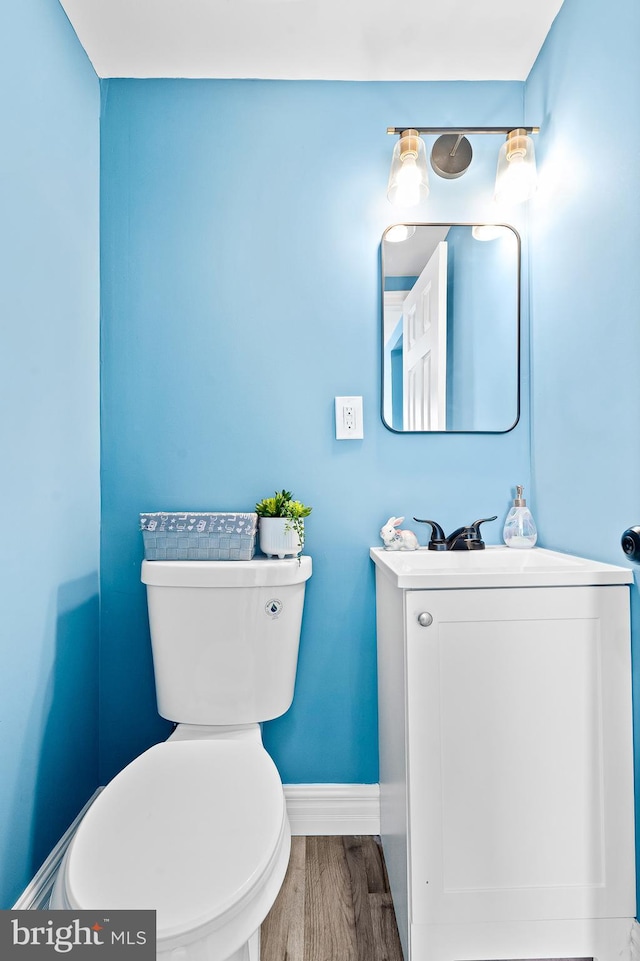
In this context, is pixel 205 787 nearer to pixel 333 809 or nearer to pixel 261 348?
pixel 333 809

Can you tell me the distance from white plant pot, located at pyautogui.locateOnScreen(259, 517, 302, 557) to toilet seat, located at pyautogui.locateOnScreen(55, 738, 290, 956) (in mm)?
501

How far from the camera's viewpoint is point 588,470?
1256mm

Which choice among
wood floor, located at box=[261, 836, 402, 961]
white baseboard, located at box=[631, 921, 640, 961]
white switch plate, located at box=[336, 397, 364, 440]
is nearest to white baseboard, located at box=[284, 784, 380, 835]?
wood floor, located at box=[261, 836, 402, 961]

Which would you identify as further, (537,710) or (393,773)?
(393,773)

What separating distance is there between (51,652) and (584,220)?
1605 mm

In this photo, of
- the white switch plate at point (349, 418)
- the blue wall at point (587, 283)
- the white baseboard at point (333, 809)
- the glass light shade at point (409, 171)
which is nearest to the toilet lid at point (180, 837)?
the white baseboard at point (333, 809)

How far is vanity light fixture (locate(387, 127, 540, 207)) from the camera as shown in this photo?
56.4 inches

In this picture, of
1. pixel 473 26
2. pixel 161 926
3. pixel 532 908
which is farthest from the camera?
pixel 473 26

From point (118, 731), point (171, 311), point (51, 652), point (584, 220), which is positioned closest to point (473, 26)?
point (584, 220)

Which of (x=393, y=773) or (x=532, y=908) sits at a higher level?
(x=393, y=773)

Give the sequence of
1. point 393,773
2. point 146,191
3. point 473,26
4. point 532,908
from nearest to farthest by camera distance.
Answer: point 532,908 → point 393,773 → point 473,26 → point 146,191

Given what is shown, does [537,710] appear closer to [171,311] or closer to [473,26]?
[171,311]

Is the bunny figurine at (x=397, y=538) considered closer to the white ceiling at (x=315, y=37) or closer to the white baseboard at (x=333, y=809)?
the white baseboard at (x=333, y=809)

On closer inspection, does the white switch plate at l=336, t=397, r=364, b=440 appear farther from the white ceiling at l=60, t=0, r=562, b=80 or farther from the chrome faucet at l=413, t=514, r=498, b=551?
the white ceiling at l=60, t=0, r=562, b=80
